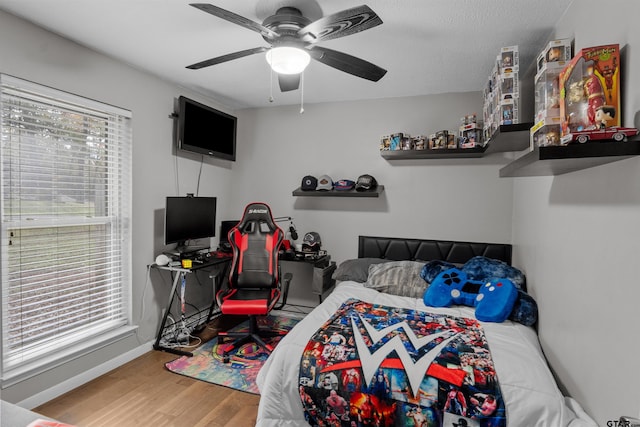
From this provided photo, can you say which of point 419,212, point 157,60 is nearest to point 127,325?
point 157,60

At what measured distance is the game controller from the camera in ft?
7.33

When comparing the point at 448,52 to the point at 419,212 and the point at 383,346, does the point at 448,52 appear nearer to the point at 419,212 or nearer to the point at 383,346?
the point at 419,212

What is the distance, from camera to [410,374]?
1.60 meters

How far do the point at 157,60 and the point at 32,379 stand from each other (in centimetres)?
249

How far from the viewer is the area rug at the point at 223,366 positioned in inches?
102

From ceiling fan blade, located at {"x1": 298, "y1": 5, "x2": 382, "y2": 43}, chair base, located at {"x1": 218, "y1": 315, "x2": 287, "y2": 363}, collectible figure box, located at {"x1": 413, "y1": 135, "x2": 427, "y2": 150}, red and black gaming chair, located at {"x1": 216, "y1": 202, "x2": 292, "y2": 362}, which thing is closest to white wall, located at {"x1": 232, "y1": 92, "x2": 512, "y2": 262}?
collectible figure box, located at {"x1": 413, "y1": 135, "x2": 427, "y2": 150}

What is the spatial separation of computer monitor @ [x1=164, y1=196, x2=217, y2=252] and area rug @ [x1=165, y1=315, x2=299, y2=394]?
3.44 ft

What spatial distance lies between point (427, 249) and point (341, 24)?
2.49 metres

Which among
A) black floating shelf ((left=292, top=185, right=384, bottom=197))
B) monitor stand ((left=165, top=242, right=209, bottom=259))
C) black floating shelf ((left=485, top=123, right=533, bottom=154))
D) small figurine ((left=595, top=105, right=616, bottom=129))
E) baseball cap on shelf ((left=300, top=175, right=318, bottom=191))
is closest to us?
small figurine ((left=595, top=105, right=616, bottom=129))

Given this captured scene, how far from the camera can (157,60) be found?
2742mm

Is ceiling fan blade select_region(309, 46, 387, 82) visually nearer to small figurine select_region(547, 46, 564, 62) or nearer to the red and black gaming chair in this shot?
small figurine select_region(547, 46, 564, 62)

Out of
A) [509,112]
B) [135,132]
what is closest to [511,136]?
[509,112]

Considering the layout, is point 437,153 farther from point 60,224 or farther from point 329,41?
point 60,224

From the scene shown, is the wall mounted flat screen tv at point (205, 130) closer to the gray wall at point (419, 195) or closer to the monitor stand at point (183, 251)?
the gray wall at point (419, 195)
